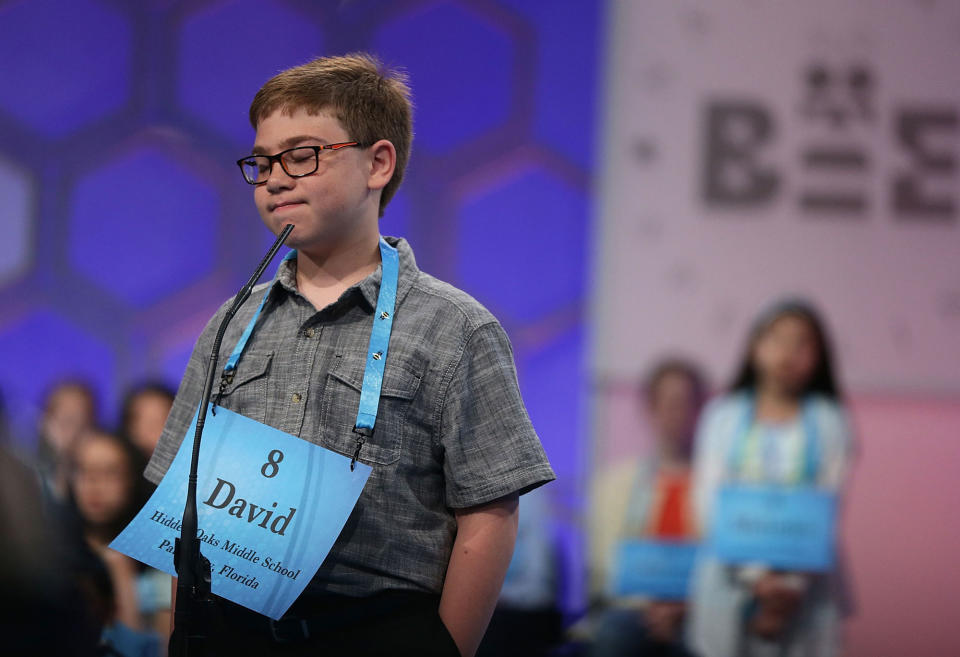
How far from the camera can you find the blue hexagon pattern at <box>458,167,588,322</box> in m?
3.22

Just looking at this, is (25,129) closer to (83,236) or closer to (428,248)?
(83,236)

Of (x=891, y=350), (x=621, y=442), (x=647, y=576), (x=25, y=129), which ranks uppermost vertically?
(x=25, y=129)

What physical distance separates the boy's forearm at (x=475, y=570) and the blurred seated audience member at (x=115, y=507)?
5.84ft

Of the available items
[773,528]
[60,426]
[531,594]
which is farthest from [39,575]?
[773,528]

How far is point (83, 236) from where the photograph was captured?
10.3ft

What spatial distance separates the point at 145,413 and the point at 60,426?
26 centimetres

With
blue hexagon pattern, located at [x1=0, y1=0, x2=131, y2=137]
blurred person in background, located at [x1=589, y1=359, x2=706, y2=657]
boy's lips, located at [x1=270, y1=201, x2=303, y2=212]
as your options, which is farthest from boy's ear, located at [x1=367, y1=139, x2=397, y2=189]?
blue hexagon pattern, located at [x1=0, y1=0, x2=131, y2=137]

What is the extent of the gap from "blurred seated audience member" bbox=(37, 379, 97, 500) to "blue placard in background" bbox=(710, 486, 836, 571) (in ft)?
6.66

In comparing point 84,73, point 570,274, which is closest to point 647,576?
point 570,274

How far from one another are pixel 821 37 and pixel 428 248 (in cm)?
156

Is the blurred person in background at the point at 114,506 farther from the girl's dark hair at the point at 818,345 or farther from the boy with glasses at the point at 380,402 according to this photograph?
the girl's dark hair at the point at 818,345

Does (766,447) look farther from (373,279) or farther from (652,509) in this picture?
(373,279)

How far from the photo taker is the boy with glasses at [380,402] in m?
1.16

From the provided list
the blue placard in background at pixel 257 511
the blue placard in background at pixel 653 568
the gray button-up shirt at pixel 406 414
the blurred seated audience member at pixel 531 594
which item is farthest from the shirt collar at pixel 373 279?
the blue placard in background at pixel 653 568
